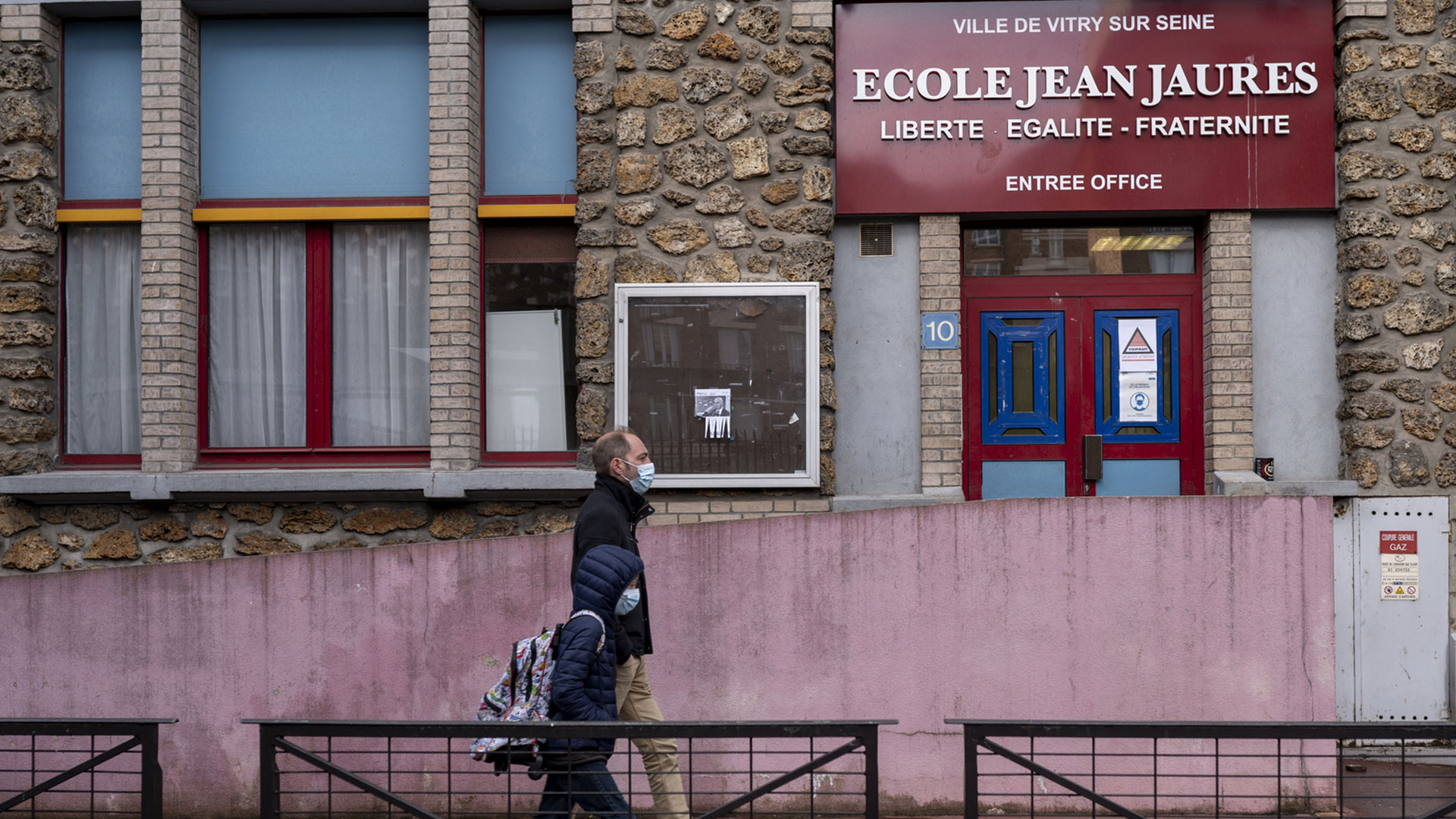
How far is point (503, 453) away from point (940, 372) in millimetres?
3080

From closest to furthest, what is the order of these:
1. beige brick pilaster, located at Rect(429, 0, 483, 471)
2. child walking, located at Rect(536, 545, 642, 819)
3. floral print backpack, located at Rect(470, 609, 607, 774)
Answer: child walking, located at Rect(536, 545, 642, 819) < floral print backpack, located at Rect(470, 609, 607, 774) < beige brick pilaster, located at Rect(429, 0, 483, 471)

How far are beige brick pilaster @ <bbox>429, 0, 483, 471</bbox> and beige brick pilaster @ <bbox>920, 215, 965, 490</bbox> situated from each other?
10.1 feet

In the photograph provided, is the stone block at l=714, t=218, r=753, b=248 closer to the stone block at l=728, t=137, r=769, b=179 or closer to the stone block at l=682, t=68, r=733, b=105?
the stone block at l=728, t=137, r=769, b=179

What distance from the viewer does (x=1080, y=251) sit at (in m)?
8.48

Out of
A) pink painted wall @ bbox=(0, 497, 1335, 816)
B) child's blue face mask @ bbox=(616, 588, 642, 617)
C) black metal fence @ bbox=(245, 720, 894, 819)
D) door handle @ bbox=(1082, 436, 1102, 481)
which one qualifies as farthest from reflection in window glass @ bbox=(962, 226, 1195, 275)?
child's blue face mask @ bbox=(616, 588, 642, 617)

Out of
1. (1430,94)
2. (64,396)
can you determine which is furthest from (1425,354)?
(64,396)

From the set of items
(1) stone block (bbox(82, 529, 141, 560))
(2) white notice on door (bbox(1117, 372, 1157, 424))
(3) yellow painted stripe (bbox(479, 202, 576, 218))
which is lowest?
(1) stone block (bbox(82, 529, 141, 560))

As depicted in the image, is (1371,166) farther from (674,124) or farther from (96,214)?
(96,214)

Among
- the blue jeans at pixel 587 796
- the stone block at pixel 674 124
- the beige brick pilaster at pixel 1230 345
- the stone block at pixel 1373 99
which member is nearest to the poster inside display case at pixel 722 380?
the stone block at pixel 674 124

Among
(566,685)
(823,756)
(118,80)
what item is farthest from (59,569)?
(823,756)

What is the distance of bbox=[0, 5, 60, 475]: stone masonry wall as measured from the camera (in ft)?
26.9

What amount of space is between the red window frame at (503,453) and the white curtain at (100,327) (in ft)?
8.09

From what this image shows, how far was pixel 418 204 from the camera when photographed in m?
8.32

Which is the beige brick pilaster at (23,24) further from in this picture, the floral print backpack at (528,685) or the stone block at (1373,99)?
the stone block at (1373,99)
